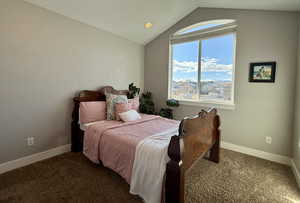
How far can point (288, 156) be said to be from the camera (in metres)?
2.53

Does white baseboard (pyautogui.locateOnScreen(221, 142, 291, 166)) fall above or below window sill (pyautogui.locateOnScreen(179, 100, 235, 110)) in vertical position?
below

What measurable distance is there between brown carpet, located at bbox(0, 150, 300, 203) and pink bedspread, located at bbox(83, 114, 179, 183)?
0.22m

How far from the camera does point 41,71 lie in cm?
246

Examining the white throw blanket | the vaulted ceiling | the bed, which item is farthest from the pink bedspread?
the vaulted ceiling

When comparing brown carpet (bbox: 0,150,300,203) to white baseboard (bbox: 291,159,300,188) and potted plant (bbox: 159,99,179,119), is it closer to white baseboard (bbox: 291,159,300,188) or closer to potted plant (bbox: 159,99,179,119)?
white baseboard (bbox: 291,159,300,188)

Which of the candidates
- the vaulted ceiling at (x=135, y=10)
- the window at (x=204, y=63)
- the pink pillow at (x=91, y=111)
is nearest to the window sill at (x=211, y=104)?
the window at (x=204, y=63)

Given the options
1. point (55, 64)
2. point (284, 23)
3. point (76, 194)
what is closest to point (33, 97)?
point (55, 64)

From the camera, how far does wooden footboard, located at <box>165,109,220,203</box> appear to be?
137cm

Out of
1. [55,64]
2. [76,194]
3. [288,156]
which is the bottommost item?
[76,194]

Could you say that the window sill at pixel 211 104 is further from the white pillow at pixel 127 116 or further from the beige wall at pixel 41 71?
the beige wall at pixel 41 71

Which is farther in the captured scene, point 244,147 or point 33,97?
point 244,147

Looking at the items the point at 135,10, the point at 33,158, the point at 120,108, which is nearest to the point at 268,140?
the point at 120,108

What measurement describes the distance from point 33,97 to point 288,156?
418cm

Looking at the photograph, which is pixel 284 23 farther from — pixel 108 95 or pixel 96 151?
pixel 96 151
